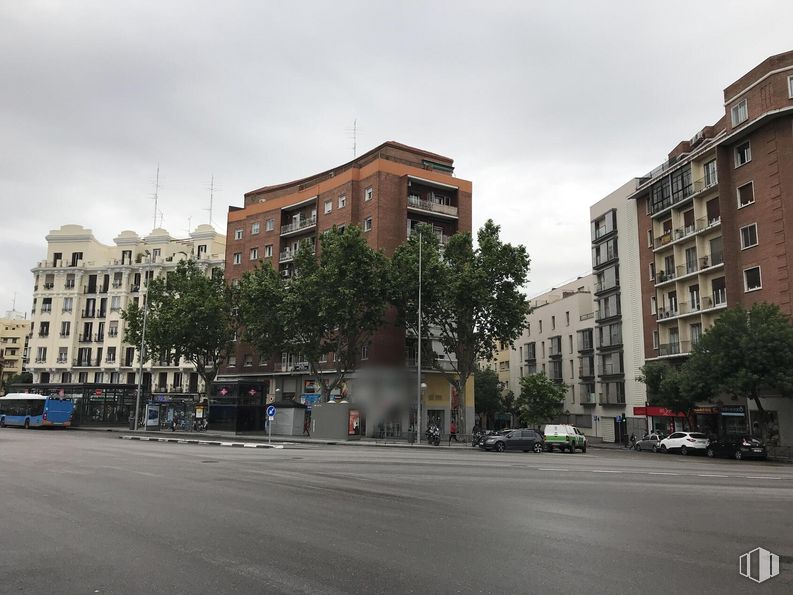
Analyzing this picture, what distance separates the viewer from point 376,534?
8.51 meters

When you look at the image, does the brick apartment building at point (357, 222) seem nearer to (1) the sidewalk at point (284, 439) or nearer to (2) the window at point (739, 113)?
(1) the sidewalk at point (284, 439)

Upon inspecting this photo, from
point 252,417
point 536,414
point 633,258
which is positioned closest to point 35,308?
point 252,417

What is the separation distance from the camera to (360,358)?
5219cm

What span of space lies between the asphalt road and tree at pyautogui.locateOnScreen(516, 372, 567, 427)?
45667 millimetres

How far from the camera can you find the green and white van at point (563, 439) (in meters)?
37.9

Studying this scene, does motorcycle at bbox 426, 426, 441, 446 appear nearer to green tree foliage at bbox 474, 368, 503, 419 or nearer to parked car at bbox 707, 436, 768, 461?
parked car at bbox 707, 436, 768, 461

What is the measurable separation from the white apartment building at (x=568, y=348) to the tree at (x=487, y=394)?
3306 millimetres

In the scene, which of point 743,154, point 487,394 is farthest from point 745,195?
point 487,394

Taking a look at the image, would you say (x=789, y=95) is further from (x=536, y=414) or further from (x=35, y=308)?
(x=35, y=308)

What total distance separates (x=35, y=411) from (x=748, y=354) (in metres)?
51.0

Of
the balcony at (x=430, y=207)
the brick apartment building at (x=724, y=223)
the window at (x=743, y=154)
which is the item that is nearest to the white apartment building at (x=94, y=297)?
the balcony at (x=430, y=207)

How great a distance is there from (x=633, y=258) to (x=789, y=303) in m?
17.1

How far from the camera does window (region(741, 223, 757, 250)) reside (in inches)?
1574

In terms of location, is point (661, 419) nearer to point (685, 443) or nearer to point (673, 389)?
point (673, 389)
